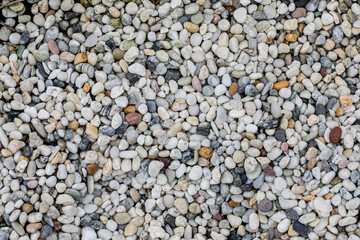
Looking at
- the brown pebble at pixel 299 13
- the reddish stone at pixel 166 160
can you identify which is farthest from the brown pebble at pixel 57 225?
the brown pebble at pixel 299 13

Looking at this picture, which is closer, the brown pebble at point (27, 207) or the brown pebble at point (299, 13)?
the brown pebble at point (27, 207)

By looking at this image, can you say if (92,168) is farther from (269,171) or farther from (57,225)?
(269,171)

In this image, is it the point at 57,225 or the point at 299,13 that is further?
the point at 299,13

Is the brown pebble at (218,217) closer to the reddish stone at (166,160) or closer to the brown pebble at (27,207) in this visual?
the reddish stone at (166,160)

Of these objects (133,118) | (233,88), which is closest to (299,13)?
(233,88)

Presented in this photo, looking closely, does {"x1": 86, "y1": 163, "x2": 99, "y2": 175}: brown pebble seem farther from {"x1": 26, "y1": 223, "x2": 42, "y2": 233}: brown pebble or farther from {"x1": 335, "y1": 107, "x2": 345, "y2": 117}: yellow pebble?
{"x1": 335, "y1": 107, "x2": 345, "y2": 117}: yellow pebble

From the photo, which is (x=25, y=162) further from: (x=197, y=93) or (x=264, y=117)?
(x=264, y=117)

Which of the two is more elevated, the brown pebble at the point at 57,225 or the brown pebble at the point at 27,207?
the brown pebble at the point at 27,207

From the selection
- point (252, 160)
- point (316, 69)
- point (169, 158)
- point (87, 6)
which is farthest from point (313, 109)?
point (87, 6)
